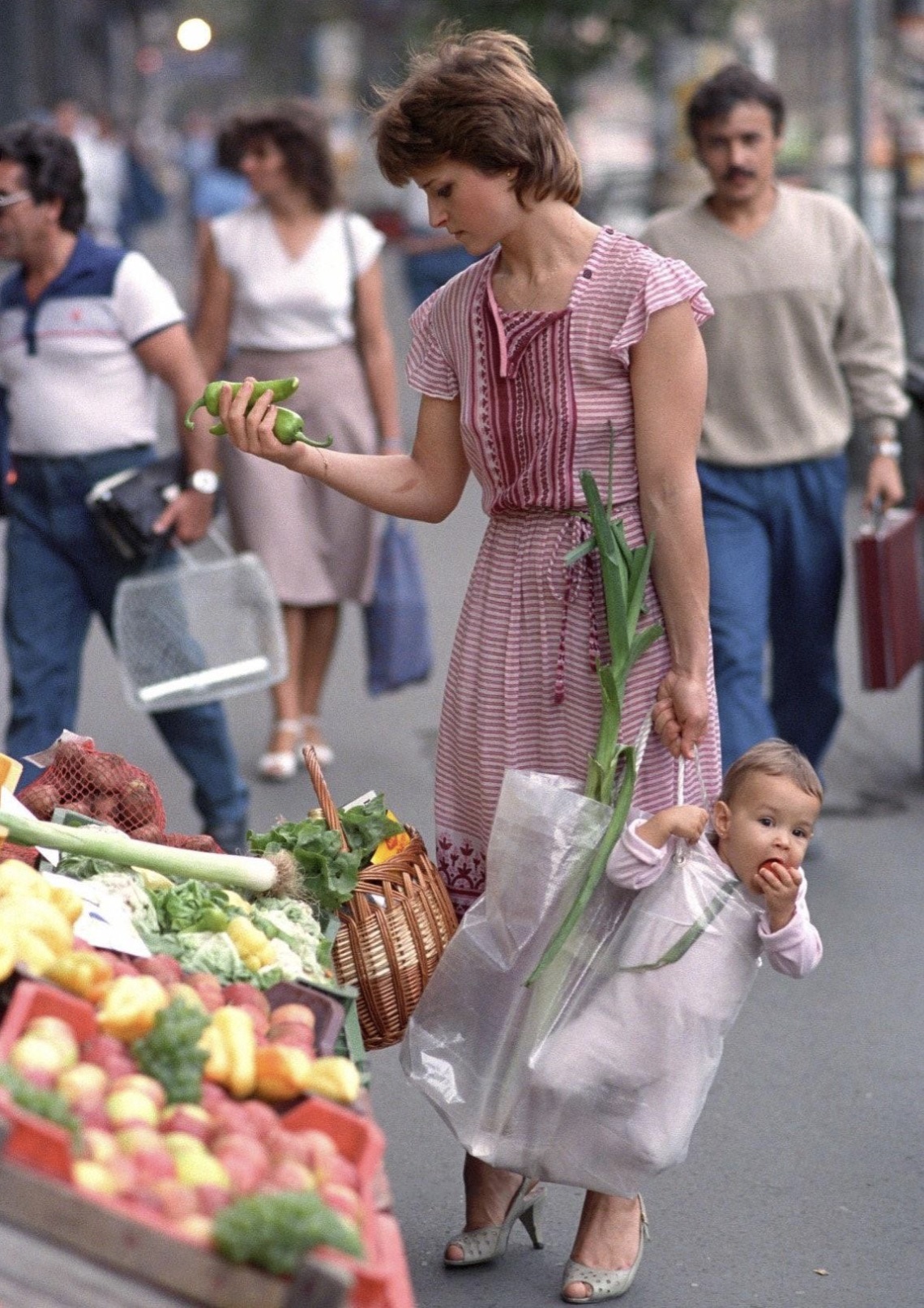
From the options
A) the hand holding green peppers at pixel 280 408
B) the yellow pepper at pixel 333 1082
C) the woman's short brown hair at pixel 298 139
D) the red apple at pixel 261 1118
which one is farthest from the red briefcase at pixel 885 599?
the red apple at pixel 261 1118

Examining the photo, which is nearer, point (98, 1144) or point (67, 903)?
point (98, 1144)

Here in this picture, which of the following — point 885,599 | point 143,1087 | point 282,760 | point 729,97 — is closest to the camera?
point 143,1087

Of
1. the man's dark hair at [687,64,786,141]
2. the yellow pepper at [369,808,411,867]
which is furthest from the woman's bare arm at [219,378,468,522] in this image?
the man's dark hair at [687,64,786,141]

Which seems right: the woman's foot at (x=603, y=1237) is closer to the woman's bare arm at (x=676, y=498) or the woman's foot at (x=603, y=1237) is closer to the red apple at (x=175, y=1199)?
the woman's bare arm at (x=676, y=498)

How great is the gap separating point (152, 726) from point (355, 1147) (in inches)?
202

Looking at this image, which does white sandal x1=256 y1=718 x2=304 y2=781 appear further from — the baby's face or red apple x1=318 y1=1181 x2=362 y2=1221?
red apple x1=318 y1=1181 x2=362 y2=1221

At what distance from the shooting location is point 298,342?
20.9 ft

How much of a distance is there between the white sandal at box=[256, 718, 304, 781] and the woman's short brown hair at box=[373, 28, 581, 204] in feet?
12.0

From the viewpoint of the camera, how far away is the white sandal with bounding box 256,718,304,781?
6.51 meters

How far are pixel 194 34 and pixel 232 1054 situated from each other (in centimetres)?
603

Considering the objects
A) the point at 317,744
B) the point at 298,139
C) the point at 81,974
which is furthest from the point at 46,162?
the point at 81,974

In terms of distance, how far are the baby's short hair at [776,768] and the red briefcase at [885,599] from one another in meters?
2.40

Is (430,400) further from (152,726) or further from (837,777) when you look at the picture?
(152,726)

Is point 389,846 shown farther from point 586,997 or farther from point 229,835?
point 229,835
